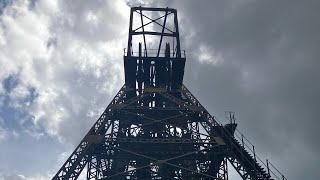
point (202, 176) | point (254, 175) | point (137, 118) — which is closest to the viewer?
point (254, 175)

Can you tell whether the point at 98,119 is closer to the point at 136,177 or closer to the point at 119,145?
the point at 119,145

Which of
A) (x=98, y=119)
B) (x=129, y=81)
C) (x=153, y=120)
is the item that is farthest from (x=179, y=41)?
(x=98, y=119)

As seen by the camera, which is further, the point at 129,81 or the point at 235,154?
the point at 129,81

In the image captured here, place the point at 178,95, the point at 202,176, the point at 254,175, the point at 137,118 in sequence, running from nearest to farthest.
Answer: the point at 254,175 → the point at 202,176 → the point at 137,118 → the point at 178,95

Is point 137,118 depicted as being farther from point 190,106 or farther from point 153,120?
point 190,106

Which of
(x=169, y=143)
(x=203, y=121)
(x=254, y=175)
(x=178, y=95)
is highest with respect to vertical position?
(x=178, y=95)

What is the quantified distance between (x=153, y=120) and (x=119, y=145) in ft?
11.1

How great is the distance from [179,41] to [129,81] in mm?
4723

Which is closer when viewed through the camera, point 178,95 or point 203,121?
point 203,121

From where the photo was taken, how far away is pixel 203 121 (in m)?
27.8

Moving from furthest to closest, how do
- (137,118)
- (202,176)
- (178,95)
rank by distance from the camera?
(178,95)
(137,118)
(202,176)

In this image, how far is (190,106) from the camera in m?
28.4

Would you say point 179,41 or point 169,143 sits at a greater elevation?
point 179,41

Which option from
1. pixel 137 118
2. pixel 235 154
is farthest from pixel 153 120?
pixel 235 154
